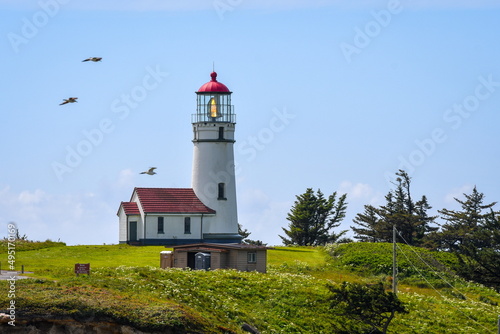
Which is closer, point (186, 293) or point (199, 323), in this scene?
point (199, 323)

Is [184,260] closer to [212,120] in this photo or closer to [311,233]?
[212,120]

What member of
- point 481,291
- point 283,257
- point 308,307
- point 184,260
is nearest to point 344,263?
point 283,257

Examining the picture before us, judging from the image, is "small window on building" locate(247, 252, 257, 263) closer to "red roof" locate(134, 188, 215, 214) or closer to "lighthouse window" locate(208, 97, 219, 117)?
"red roof" locate(134, 188, 215, 214)

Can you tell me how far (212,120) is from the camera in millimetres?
62281

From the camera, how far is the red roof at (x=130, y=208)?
201 ft

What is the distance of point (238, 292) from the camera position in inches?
1652

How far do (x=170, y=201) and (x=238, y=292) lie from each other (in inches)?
804

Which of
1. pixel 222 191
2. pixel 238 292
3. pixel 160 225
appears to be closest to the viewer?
pixel 238 292

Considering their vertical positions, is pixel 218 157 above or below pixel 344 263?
above

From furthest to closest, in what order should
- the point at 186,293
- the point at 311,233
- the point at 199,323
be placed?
the point at 311,233 < the point at 186,293 < the point at 199,323

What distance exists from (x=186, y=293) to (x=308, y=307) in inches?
222

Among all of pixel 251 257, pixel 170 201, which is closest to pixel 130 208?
pixel 170 201

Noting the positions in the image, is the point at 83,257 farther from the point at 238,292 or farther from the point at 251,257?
the point at 238,292

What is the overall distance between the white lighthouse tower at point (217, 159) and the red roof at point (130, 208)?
13.0 feet
